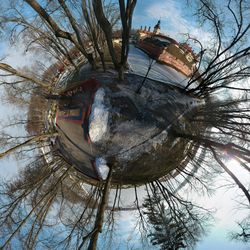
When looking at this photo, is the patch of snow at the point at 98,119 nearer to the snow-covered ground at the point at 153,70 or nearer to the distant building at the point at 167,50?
the snow-covered ground at the point at 153,70

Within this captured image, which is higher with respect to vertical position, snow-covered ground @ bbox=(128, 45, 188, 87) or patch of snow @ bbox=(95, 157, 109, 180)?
snow-covered ground @ bbox=(128, 45, 188, 87)

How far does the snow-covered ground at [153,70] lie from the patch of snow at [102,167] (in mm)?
2924

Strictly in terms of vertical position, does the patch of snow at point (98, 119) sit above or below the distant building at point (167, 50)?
below

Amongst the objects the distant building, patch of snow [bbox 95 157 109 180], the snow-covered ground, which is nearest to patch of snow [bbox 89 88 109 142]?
patch of snow [bbox 95 157 109 180]

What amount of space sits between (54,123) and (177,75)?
16.6ft

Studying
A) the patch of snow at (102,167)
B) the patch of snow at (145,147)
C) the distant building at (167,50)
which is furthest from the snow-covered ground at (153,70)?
the patch of snow at (102,167)

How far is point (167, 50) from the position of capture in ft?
44.5

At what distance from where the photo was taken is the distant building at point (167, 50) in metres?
13.3

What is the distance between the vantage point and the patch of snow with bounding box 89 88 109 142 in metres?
8.89

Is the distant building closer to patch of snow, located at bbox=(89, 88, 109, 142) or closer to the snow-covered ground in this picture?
the snow-covered ground

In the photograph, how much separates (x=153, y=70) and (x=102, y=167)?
390 cm

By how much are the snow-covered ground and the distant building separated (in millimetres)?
463

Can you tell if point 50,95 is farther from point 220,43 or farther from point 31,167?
point 220,43

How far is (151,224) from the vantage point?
41.6ft
